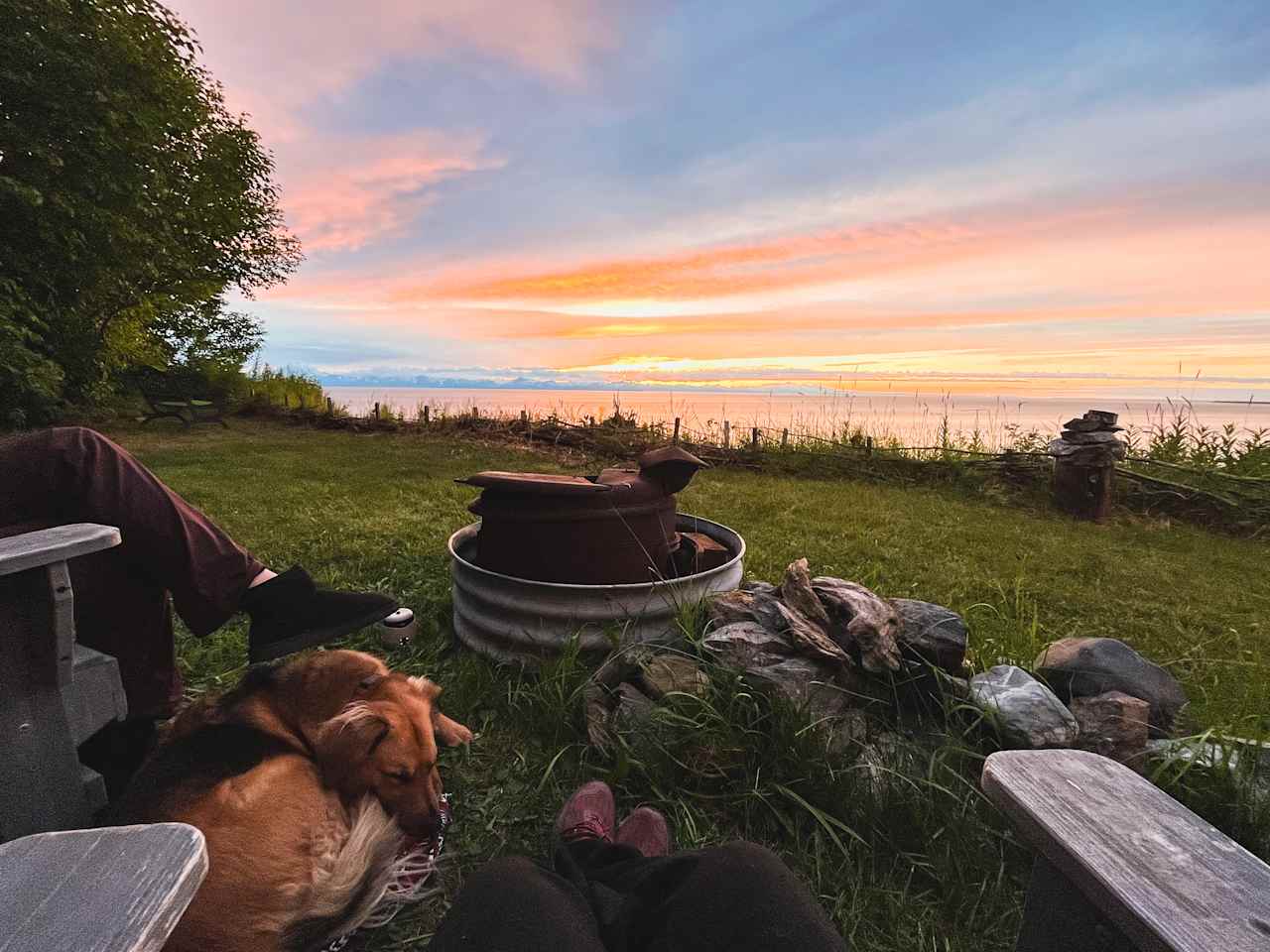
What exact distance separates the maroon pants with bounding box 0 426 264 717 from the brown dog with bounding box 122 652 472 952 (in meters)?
0.47

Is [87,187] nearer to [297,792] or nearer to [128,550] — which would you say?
[128,550]

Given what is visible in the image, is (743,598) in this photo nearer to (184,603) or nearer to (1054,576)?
(184,603)

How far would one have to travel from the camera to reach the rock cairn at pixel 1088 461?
717cm

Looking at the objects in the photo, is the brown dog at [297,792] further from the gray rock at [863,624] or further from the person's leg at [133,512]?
the gray rock at [863,624]

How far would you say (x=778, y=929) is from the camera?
115 cm

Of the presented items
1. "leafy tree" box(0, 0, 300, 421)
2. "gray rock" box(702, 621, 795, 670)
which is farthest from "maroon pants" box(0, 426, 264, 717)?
"leafy tree" box(0, 0, 300, 421)

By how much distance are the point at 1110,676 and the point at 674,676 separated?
5.92 feet

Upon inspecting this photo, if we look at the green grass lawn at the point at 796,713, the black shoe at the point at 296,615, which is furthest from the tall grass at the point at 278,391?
the black shoe at the point at 296,615

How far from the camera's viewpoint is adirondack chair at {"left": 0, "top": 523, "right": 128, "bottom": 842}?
1527 millimetres

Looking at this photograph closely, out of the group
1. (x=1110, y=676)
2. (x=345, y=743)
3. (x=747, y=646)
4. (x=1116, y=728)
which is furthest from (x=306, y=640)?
(x=1110, y=676)

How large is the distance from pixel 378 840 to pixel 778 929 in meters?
1.19

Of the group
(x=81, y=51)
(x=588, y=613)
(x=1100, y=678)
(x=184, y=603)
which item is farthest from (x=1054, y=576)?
(x=81, y=51)

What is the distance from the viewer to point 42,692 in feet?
5.25

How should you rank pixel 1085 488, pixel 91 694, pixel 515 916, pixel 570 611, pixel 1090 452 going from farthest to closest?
pixel 1085 488 < pixel 1090 452 < pixel 570 611 < pixel 91 694 < pixel 515 916
